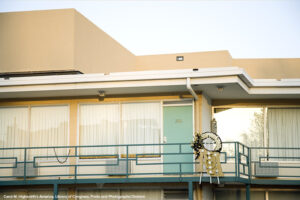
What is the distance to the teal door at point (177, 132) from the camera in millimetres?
14289

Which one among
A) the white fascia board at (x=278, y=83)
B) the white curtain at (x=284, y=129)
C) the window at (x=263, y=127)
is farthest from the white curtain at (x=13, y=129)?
the white curtain at (x=284, y=129)

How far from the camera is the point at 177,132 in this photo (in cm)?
1453

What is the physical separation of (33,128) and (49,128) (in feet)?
1.60

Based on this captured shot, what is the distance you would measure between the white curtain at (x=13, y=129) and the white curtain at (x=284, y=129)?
7104 millimetres

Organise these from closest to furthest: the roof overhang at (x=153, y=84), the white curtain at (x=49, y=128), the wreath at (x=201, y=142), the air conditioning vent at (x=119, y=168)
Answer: the wreath at (x=201, y=142), the roof overhang at (x=153, y=84), the air conditioning vent at (x=119, y=168), the white curtain at (x=49, y=128)

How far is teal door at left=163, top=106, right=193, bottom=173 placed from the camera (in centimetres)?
1429

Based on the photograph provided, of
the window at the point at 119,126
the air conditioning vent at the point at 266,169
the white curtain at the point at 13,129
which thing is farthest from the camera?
the white curtain at the point at 13,129

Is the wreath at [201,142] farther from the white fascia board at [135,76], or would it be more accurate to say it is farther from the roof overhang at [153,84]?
the white fascia board at [135,76]

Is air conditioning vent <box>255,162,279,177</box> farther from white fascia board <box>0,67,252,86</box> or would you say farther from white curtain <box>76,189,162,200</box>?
white curtain <box>76,189,162,200</box>

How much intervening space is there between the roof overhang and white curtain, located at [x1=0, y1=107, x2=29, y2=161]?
0.47 metres

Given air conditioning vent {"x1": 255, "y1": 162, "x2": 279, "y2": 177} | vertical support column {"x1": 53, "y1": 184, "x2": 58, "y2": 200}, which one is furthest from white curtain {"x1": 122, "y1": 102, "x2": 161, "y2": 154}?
air conditioning vent {"x1": 255, "y1": 162, "x2": 279, "y2": 177}

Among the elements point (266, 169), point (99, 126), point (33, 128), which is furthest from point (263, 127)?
point (33, 128)

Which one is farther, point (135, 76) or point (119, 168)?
point (119, 168)

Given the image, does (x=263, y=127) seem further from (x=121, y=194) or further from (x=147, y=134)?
(x=121, y=194)
